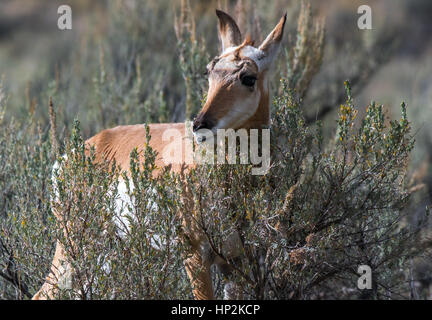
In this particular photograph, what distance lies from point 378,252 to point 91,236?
224 centimetres

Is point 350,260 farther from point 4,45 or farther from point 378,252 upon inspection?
point 4,45

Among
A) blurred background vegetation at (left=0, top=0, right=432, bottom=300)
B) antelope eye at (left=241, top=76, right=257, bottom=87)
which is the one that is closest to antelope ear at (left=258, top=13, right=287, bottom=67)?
antelope eye at (left=241, top=76, right=257, bottom=87)

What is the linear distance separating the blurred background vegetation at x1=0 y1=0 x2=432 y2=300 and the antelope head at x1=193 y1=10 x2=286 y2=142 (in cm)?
44

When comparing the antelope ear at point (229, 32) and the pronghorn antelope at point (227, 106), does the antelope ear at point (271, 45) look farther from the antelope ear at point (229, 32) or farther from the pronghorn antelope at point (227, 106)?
the antelope ear at point (229, 32)

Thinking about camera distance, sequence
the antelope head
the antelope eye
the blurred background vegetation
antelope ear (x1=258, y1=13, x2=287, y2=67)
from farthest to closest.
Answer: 1. the blurred background vegetation
2. antelope ear (x1=258, y1=13, x2=287, y2=67)
3. the antelope eye
4. the antelope head

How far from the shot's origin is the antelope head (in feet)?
12.3

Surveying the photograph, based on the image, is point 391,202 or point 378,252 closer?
point 391,202

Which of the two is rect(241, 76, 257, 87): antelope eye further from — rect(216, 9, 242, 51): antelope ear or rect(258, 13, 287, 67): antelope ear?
rect(216, 9, 242, 51): antelope ear

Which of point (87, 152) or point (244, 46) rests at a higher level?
point (244, 46)

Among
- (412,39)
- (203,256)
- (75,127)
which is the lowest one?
(203,256)
